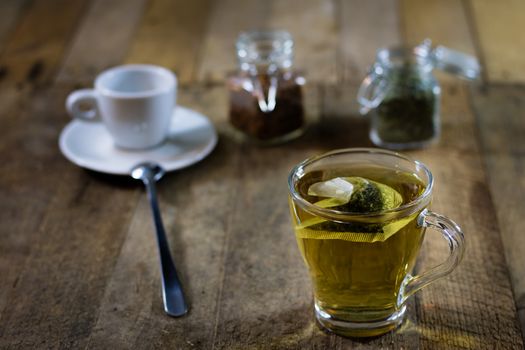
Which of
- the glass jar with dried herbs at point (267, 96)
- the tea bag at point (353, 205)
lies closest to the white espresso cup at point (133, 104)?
the glass jar with dried herbs at point (267, 96)

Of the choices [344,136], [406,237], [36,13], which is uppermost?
[406,237]

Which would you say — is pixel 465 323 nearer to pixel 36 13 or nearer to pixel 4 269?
pixel 4 269

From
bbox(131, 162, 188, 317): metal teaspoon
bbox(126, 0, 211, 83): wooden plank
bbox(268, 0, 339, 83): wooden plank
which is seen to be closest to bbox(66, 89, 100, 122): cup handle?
bbox(131, 162, 188, 317): metal teaspoon

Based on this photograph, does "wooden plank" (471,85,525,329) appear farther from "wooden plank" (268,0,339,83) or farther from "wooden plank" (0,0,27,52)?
"wooden plank" (0,0,27,52)

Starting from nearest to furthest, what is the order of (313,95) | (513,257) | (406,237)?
(406,237), (513,257), (313,95)

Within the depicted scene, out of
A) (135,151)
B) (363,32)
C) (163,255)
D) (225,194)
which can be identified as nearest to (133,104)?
(135,151)

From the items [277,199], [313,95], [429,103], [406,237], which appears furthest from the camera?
[313,95]

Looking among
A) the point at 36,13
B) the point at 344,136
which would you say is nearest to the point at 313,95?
the point at 344,136
